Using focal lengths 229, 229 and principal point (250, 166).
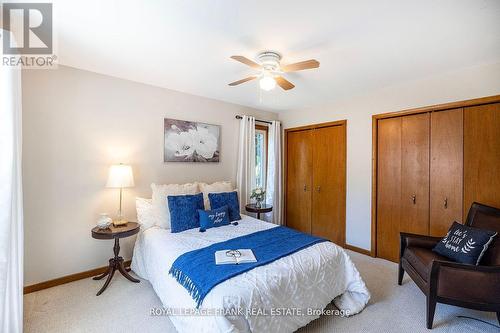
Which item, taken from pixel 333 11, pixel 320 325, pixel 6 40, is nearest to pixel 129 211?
pixel 6 40

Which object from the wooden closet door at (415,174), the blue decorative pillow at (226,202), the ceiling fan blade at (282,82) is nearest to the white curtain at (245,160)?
the blue decorative pillow at (226,202)

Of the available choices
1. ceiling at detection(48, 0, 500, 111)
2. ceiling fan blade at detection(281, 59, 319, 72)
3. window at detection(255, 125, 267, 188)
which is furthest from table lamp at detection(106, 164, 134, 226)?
window at detection(255, 125, 267, 188)

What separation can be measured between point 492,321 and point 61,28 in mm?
4440

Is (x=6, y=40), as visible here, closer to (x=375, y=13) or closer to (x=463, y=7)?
(x=375, y=13)

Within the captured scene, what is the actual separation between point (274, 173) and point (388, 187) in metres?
1.93

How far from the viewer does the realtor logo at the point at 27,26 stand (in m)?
1.63

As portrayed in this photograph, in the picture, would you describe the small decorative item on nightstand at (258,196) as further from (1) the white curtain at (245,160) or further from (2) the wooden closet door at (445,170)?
(2) the wooden closet door at (445,170)

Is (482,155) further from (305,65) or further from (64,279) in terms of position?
(64,279)

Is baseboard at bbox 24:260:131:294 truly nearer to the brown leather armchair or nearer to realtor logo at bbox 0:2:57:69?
realtor logo at bbox 0:2:57:69

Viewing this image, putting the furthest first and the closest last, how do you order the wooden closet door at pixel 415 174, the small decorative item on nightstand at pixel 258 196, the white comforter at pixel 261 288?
the small decorative item on nightstand at pixel 258 196
the wooden closet door at pixel 415 174
the white comforter at pixel 261 288

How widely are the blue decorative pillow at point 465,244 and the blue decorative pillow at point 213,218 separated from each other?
2.33 meters

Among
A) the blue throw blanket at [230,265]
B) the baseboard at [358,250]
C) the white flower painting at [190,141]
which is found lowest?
the baseboard at [358,250]

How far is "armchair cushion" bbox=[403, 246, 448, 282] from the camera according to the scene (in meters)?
2.09

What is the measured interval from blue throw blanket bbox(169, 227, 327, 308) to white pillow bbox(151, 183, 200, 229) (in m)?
0.90
